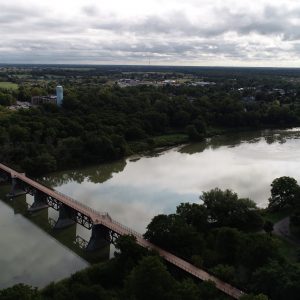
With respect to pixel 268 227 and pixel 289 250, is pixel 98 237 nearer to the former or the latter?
pixel 268 227

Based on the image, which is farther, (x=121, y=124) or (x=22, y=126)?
(x=121, y=124)

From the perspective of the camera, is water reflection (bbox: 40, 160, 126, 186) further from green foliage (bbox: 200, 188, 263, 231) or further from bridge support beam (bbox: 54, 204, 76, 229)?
green foliage (bbox: 200, 188, 263, 231)

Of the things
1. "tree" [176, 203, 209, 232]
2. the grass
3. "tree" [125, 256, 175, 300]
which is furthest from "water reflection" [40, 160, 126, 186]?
"tree" [125, 256, 175, 300]

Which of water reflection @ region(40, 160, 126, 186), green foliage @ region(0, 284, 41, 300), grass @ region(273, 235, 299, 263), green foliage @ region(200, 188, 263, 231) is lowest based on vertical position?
water reflection @ region(40, 160, 126, 186)

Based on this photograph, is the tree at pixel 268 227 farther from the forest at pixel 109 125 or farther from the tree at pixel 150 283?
the forest at pixel 109 125

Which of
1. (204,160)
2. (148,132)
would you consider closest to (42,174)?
(204,160)

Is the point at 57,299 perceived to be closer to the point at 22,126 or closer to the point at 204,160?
the point at 204,160
